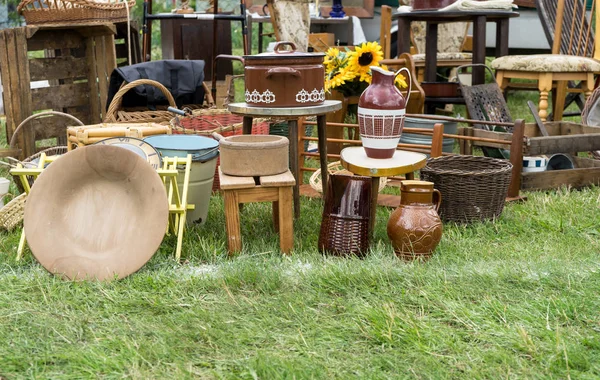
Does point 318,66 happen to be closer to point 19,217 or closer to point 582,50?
point 19,217

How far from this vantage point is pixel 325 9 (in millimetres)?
10359

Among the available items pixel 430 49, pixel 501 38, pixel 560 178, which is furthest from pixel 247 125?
pixel 501 38

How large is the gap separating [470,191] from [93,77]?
320 cm

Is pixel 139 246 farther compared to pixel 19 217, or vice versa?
pixel 19 217

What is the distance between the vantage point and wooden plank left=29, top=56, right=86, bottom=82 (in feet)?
17.1

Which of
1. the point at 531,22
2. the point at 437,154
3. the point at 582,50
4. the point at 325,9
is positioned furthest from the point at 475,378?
the point at 325,9

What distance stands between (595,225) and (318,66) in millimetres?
1598

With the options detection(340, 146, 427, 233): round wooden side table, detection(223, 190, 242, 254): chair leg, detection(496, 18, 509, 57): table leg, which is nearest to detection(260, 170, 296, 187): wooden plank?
detection(223, 190, 242, 254): chair leg

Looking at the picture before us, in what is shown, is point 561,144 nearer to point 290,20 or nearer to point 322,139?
point 322,139

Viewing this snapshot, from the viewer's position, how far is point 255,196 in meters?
3.23

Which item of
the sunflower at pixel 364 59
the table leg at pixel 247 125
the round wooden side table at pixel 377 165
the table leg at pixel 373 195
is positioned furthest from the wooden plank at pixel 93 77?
the table leg at pixel 373 195

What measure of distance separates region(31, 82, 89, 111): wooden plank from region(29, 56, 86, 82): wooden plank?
81 mm

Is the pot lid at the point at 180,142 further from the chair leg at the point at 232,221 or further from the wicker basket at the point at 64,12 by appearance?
the wicker basket at the point at 64,12

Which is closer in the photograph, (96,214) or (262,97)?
(96,214)
